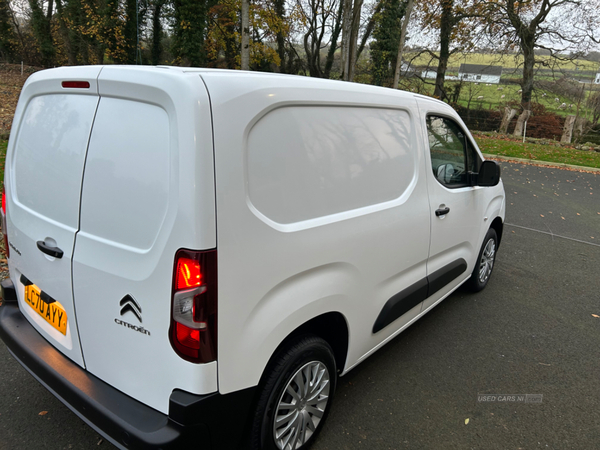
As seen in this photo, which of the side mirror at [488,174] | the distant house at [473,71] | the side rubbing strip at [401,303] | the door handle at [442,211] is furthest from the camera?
the distant house at [473,71]

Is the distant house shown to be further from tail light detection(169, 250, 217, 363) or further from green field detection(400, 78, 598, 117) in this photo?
tail light detection(169, 250, 217, 363)

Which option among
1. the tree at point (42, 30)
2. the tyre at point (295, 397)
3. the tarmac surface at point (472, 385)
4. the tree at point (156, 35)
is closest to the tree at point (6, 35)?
the tree at point (42, 30)

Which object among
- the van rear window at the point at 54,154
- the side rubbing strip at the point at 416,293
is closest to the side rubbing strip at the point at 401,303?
the side rubbing strip at the point at 416,293

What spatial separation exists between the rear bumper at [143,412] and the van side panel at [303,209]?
0.11m

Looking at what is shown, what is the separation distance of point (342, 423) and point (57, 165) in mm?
2049

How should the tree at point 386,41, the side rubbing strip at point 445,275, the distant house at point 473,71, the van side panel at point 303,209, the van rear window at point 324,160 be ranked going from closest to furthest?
the van side panel at point 303,209 → the van rear window at point 324,160 → the side rubbing strip at point 445,275 → the tree at point 386,41 → the distant house at point 473,71

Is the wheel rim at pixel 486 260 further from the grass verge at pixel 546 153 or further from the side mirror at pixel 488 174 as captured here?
the grass verge at pixel 546 153

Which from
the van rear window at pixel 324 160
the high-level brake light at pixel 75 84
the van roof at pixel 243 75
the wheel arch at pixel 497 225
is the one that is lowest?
the wheel arch at pixel 497 225

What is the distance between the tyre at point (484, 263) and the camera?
13.1 ft

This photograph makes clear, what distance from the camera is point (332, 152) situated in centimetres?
202

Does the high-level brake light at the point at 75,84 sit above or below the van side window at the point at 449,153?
above

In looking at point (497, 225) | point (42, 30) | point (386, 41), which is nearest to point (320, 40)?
point (386, 41)

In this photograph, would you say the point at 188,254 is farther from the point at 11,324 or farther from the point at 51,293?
the point at 11,324

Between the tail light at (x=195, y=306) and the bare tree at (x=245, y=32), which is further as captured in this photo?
the bare tree at (x=245, y=32)
